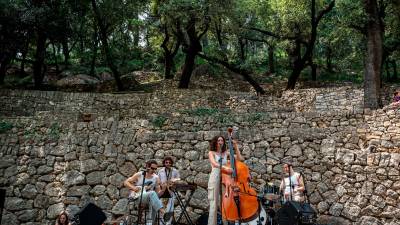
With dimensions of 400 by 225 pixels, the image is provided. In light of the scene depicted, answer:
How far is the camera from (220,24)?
18.0 m

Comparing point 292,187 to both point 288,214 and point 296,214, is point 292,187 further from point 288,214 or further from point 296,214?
point 296,214

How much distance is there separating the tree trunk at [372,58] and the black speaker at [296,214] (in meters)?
7.94

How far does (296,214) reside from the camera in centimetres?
552

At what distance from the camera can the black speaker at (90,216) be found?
6.56 m

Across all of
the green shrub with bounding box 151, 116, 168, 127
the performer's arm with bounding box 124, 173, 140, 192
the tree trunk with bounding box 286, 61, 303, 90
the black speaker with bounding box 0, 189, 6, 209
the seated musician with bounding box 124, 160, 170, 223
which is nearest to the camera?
the seated musician with bounding box 124, 160, 170, 223

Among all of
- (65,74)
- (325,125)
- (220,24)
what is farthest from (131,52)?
(325,125)

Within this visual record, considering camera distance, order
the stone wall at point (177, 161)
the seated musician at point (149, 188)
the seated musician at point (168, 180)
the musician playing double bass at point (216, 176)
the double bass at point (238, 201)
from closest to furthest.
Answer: the double bass at point (238, 201) → the musician playing double bass at point (216, 176) → the seated musician at point (149, 188) → the seated musician at point (168, 180) → the stone wall at point (177, 161)

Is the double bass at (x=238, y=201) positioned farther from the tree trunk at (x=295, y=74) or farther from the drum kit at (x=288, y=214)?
the tree trunk at (x=295, y=74)

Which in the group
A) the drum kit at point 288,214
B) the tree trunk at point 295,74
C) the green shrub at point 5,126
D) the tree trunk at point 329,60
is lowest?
the drum kit at point 288,214

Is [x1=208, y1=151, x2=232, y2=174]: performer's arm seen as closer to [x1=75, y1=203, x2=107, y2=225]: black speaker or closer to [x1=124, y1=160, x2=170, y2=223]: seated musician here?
[x1=124, y1=160, x2=170, y2=223]: seated musician

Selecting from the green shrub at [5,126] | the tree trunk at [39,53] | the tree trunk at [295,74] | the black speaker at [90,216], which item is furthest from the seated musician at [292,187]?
the tree trunk at [39,53]

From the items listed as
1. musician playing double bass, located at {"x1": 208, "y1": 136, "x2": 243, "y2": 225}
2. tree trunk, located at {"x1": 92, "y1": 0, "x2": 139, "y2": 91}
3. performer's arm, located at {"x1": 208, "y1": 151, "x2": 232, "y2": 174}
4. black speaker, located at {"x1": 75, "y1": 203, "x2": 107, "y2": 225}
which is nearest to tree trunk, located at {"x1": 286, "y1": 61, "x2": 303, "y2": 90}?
tree trunk, located at {"x1": 92, "y1": 0, "x2": 139, "y2": 91}

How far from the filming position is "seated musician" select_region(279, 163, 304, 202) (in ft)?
22.4

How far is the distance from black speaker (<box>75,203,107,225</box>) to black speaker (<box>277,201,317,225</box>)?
2872mm
